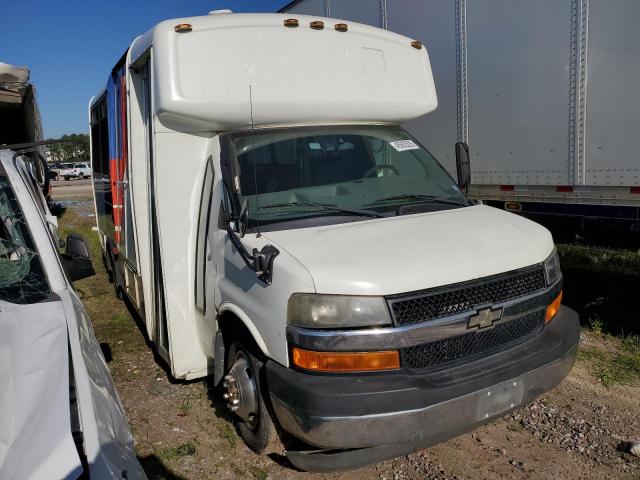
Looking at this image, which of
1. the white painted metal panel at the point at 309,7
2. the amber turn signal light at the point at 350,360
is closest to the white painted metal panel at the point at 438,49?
the white painted metal panel at the point at 309,7

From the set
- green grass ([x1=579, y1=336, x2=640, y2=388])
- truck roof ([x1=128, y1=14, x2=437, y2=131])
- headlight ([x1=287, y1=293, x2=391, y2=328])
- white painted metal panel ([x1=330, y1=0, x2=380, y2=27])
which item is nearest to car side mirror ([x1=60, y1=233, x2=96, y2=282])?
truck roof ([x1=128, y1=14, x2=437, y2=131])

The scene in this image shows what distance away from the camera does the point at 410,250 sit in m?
2.96

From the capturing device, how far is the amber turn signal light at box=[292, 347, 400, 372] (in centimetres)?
274

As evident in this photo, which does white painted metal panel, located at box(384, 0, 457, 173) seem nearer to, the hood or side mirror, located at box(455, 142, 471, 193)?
side mirror, located at box(455, 142, 471, 193)

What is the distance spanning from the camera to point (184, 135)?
3938 millimetres

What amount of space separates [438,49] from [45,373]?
5725 mm

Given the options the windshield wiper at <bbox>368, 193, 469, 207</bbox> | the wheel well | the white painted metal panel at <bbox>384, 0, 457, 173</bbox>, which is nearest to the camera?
the wheel well

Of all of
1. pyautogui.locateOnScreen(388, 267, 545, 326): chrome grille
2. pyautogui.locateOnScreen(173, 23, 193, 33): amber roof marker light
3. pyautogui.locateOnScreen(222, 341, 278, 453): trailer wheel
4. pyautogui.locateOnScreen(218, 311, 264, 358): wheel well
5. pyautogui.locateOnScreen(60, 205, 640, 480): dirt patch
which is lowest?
pyautogui.locateOnScreen(60, 205, 640, 480): dirt patch

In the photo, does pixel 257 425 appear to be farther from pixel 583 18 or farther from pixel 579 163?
pixel 583 18

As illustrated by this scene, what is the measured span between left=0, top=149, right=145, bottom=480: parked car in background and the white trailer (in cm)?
437

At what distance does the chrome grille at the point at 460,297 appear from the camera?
2793mm

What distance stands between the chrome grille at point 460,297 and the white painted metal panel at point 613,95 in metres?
2.29

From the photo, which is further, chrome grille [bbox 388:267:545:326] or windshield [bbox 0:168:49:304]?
windshield [bbox 0:168:49:304]

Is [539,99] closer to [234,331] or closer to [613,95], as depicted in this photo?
[613,95]
